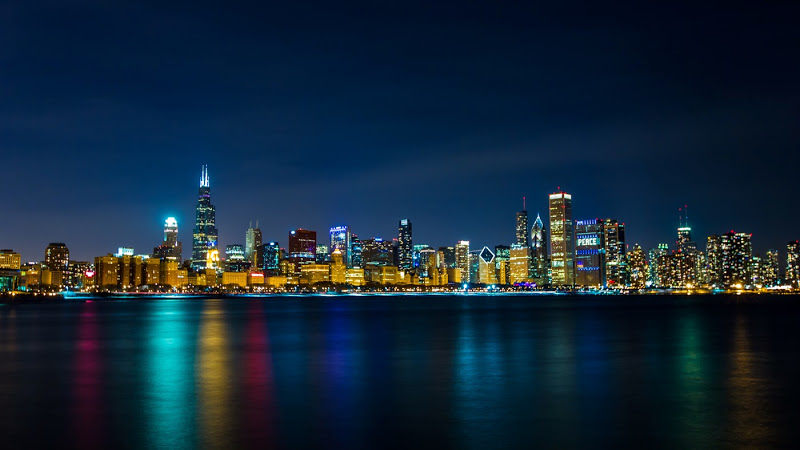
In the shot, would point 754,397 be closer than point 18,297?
Yes

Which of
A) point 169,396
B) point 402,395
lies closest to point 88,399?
point 169,396

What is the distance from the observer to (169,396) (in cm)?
2339

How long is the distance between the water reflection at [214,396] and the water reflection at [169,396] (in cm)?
36

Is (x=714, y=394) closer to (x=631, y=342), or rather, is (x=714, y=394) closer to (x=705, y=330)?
(x=631, y=342)

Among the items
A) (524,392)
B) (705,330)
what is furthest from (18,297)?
(524,392)

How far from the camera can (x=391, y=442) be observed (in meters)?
16.3

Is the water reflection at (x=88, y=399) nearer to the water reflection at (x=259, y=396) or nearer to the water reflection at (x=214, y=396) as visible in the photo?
the water reflection at (x=214, y=396)

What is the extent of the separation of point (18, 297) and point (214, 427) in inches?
8119

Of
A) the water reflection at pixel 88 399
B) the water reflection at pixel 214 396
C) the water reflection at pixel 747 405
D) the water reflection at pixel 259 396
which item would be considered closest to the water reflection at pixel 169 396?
the water reflection at pixel 214 396

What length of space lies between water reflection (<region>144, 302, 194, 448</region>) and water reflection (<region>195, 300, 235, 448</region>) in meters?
0.36

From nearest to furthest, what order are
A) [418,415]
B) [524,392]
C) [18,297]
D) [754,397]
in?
1. [418,415]
2. [754,397]
3. [524,392]
4. [18,297]

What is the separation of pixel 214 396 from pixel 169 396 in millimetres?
1472

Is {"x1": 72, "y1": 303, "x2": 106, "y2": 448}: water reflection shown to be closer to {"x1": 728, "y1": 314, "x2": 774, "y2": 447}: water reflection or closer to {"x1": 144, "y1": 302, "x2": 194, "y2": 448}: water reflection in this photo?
{"x1": 144, "y1": 302, "x2": 194, "y2": 448}: water reflection

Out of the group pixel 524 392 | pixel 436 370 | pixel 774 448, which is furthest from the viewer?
pixel 436 370
